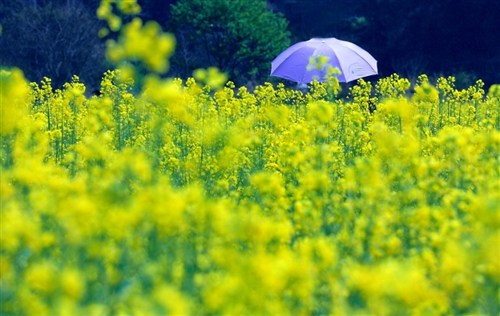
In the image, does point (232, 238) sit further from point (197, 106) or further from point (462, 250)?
point (197, 106)

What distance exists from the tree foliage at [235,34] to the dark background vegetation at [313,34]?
5 centimetres

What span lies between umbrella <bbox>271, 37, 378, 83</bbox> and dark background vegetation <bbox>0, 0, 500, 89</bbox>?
11.2m

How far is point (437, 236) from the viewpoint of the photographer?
12.5 ft

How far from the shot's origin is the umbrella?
1272 centimetres

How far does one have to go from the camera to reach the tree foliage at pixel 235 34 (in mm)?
25969

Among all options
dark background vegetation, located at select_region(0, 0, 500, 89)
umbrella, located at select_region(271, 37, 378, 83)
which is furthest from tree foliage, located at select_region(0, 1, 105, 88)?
umbrella, located at select_region(271, 37, 378, 83)

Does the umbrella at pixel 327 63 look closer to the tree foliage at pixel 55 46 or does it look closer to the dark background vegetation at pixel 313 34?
the dark background vegetation at pixel 313 34

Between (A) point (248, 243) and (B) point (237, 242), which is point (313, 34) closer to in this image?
(B) point (237, 242)

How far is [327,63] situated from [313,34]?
2014 cm

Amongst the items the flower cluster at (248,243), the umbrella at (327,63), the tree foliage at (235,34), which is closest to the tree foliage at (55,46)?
the tree foliage at (235,34)

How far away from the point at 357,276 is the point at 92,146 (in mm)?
2194

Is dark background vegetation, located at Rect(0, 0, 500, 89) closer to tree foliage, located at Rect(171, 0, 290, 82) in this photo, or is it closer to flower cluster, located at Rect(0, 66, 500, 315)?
tree foliage, located at Rect(171, 0, 290, 82)

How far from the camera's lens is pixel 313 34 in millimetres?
32500

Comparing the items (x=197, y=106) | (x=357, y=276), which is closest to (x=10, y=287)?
(x=357, y=276)
